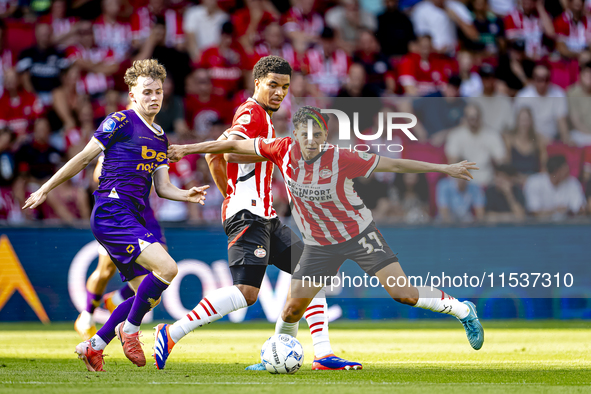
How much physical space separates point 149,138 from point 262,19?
767 cm

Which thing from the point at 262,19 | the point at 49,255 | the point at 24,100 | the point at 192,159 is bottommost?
the point at 49,255

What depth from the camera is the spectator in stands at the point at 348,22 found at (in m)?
12.9

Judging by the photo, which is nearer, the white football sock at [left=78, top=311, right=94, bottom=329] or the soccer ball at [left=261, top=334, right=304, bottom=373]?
the soccer ball at [left=261, top=334, right=304, bottom=373]

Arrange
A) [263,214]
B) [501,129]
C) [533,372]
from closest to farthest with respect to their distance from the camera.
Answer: [533,372]
[263,214]
[501,129]

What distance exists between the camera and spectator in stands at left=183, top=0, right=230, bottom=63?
12359 millimetres

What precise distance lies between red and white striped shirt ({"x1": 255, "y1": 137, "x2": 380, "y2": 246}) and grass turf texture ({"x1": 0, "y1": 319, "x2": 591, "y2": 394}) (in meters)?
1.09

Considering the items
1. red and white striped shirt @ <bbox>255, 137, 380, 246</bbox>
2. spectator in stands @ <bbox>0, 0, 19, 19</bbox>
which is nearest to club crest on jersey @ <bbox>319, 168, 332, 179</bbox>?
red and white striped shirt @ <bbox>255, 137, 380, 246</bbox>

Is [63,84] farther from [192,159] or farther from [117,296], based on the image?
[117,296]

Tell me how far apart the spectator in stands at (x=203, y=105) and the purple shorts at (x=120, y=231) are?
229 inches

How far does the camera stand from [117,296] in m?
7.20

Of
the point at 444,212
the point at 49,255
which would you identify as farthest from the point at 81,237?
the point at 444,212

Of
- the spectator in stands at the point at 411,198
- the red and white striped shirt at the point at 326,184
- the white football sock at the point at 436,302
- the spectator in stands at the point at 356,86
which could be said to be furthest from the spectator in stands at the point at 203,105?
the white football sock at the point at 436,302

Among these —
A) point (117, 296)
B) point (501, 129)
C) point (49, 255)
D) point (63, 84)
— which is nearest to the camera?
point (117, 296)

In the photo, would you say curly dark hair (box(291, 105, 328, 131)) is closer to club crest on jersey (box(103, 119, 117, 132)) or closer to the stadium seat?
club crest on jersey (box(103, 119, 117, 132))
